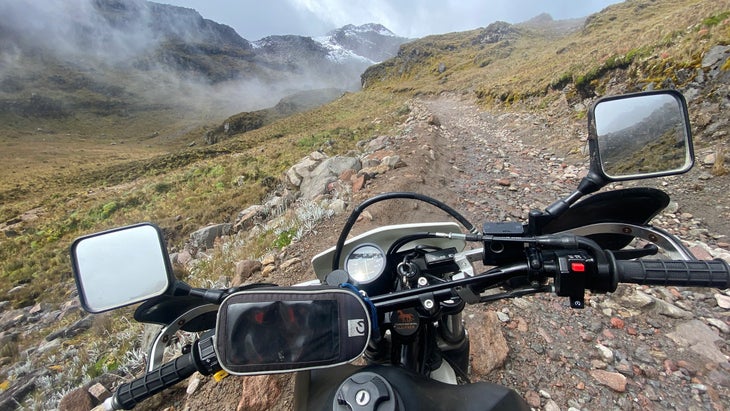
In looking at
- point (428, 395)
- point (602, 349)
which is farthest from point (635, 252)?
point (602, 349)

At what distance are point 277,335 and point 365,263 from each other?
1.76 ft

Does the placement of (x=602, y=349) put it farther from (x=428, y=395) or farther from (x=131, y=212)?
(x=131, y=212)

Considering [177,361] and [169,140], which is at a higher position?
[169,140]

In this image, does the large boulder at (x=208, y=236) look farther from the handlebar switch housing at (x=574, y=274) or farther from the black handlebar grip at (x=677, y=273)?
the black handlebar grip at (x=677, y=273)

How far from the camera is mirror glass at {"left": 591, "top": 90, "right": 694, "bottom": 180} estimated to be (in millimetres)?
1557

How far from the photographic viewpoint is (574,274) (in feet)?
3.25

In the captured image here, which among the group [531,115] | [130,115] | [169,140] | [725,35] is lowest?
[531,115]

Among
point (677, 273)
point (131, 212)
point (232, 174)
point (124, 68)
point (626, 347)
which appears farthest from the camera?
point (124, 68)

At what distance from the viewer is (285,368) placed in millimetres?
871

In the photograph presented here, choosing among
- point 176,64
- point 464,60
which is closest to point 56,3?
point 176,64

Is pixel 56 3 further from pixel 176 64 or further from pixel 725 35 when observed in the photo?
pixel 725 35

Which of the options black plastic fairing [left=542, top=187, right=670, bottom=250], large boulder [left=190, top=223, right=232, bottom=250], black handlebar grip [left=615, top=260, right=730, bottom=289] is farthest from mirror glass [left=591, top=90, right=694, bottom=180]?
large boulder [left=190, top=223, right=232, bottom=250]

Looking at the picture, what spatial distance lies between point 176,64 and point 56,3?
73328 mm

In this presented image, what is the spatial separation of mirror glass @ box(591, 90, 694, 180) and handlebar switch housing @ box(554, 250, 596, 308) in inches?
31.2
